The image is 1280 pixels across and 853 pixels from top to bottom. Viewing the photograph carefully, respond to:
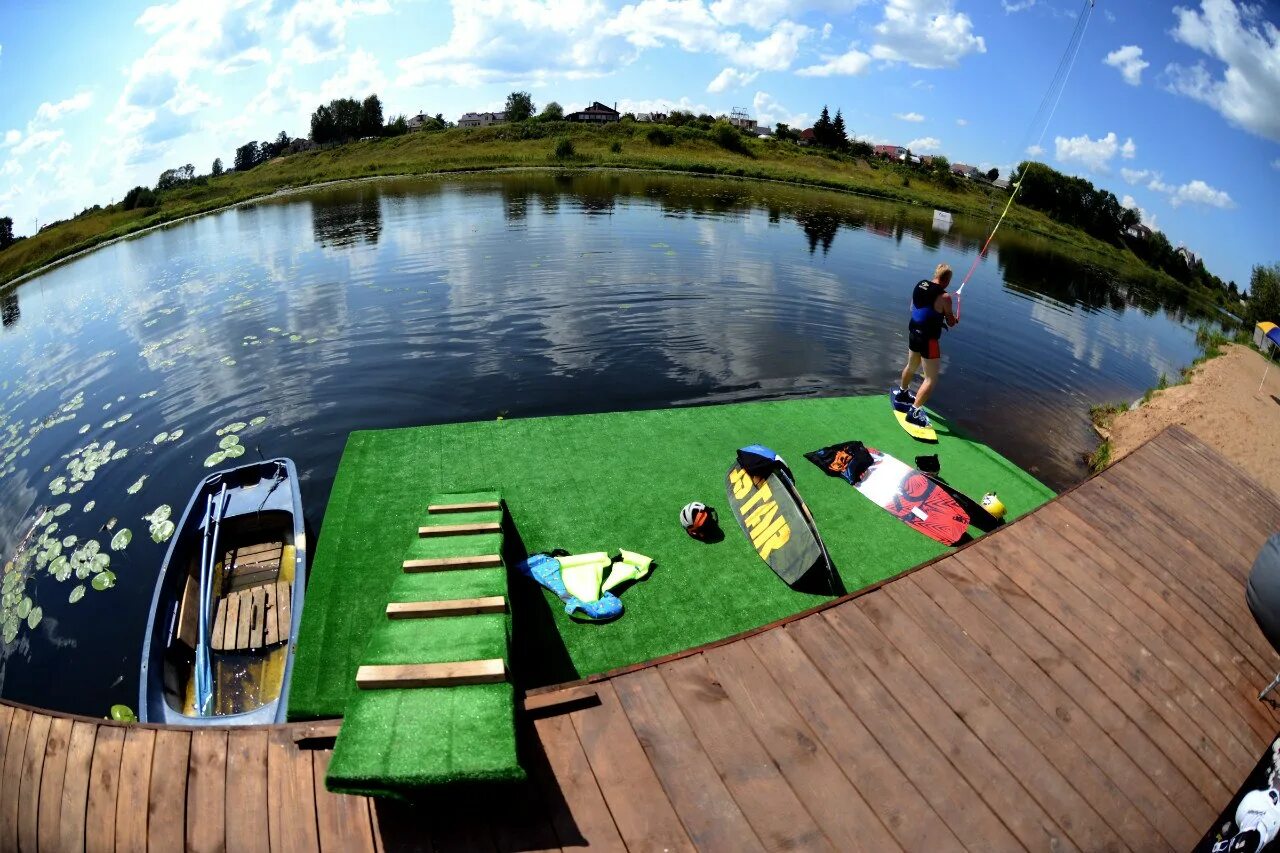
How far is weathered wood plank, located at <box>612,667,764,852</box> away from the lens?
11.9 feet

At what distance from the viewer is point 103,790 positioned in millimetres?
3812

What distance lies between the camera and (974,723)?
4.46 m

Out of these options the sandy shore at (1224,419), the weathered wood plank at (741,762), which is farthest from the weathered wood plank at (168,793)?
the sandy shore at (1224,419)

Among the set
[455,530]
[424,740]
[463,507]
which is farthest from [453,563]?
[424,740]

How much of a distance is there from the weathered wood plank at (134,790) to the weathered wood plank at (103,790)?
36 mm

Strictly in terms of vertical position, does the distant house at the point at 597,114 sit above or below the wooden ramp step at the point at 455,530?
above

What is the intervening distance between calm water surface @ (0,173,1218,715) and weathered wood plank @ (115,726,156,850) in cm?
484

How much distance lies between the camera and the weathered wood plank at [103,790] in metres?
3.67

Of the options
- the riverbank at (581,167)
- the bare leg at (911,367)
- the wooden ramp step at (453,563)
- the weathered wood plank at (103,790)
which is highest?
the riverbank at (581,167)

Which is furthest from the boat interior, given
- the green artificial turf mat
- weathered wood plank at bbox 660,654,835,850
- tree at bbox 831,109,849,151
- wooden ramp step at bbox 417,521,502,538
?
tree at bbox 831,109,849,151

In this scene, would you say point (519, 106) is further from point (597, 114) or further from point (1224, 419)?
point (1224, 419)

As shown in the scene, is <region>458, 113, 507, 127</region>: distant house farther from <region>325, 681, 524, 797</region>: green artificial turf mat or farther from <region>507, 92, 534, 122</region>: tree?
<region>325, 681, 524, 797</region>: green artificial turf mat

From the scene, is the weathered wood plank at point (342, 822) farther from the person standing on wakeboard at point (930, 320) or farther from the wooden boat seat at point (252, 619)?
the person standing on wakeboard at point (930, 320)

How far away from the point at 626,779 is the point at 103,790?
3.50 metres
